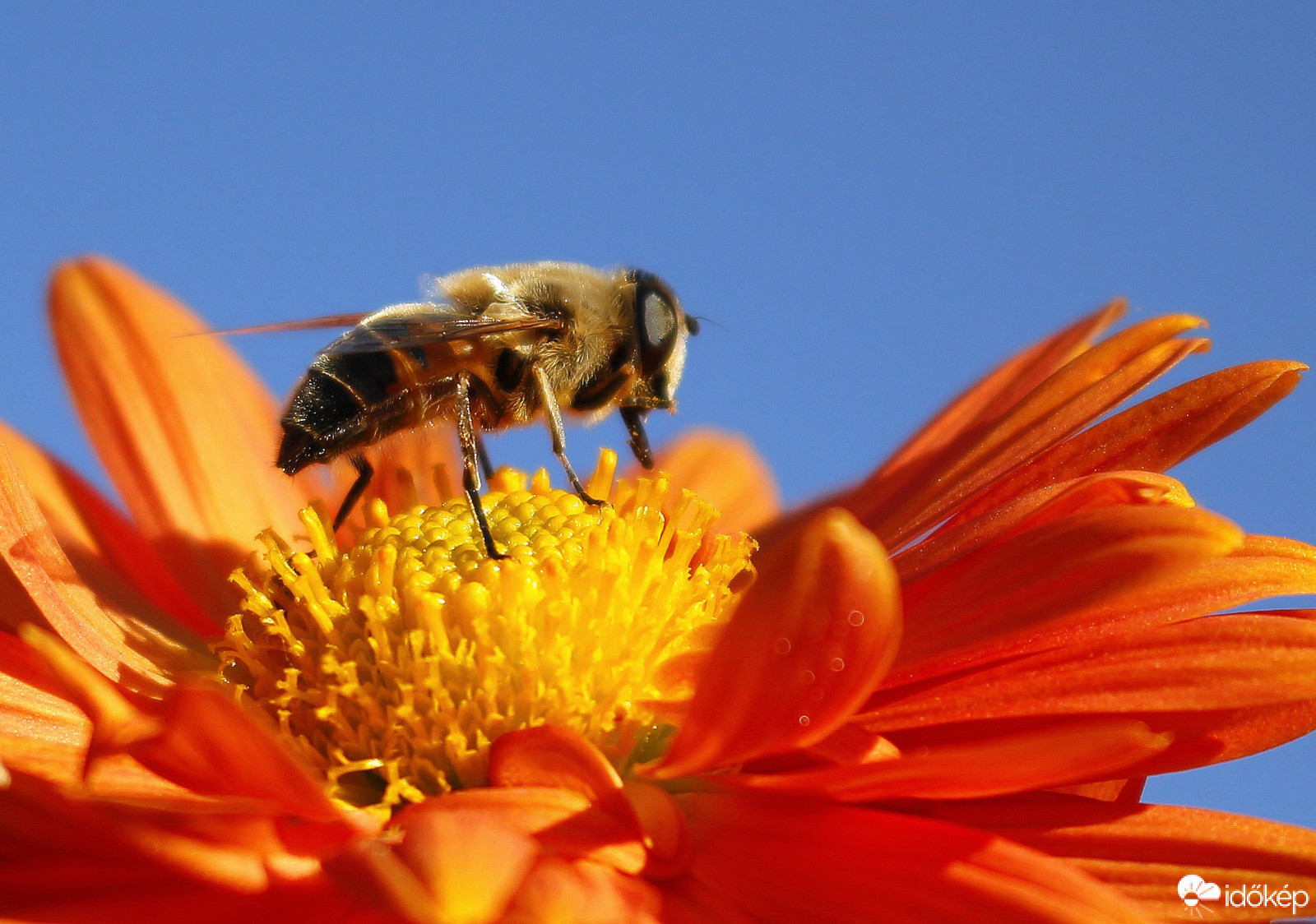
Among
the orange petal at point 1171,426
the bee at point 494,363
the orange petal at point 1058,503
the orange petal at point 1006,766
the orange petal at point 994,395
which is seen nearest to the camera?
the orange petal at point 1006,766

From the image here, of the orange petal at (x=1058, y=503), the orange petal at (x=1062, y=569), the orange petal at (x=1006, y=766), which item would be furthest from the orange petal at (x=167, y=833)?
the orange petal at (x=1058, y=503)

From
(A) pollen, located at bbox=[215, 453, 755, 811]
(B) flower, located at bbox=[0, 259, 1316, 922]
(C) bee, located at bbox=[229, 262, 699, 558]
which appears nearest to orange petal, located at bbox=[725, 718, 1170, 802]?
(B) flower, located at bbox=[0, 259, 1316, 922]

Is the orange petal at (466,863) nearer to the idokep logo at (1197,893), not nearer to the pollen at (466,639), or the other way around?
the pollen at (466,639)

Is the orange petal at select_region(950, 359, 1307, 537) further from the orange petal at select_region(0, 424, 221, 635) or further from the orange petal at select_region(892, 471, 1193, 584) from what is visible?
the orange petal at select_region(0, 424, 221, 635)

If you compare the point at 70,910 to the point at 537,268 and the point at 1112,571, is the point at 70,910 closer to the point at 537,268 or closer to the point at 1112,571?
the point at 1112,571

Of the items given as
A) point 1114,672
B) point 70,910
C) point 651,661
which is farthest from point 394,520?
point 1114,672

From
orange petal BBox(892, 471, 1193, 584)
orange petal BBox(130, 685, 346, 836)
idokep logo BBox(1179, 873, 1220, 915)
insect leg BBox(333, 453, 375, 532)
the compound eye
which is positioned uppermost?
the compound eye
